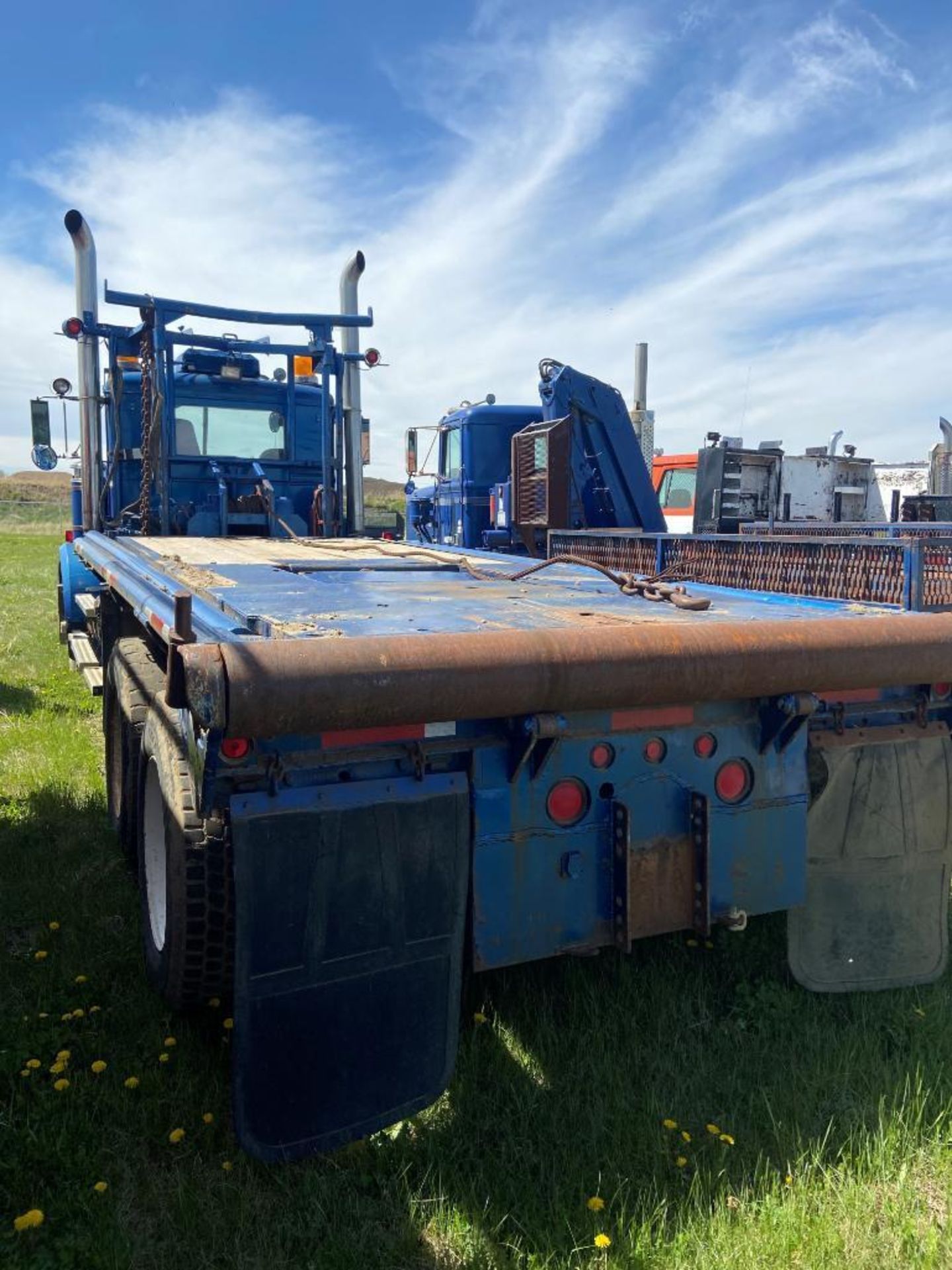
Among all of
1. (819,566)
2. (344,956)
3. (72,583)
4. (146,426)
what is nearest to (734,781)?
(344,956)

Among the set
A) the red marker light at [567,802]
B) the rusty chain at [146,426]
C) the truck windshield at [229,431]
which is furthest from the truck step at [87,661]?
the red marker light at [567,802]

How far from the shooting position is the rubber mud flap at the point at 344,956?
7.57ft

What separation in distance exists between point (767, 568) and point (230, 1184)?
3.75 meters

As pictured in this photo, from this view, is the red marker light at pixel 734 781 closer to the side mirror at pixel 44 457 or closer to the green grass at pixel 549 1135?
the green grass at pixel 549 1135

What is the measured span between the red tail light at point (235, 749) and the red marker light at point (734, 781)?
134 cm

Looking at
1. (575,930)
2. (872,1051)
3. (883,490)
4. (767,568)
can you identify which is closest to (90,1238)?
(575,930)

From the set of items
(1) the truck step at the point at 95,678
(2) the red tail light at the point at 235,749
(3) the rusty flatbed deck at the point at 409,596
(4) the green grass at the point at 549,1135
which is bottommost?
(4) the green grass at the point at 549,1135

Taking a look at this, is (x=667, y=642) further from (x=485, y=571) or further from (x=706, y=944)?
A: (x=485, y=571)

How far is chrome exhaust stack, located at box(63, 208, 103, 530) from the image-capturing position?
7355 millimetres

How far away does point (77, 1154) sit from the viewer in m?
2.56

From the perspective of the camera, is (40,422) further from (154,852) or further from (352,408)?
(154,852)

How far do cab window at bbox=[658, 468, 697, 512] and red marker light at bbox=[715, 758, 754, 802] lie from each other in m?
10.4

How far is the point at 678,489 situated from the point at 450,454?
342cm

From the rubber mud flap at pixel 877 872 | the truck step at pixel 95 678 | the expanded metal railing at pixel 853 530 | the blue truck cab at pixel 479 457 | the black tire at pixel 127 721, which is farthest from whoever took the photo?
the blue truck cab at pixel 479 457
